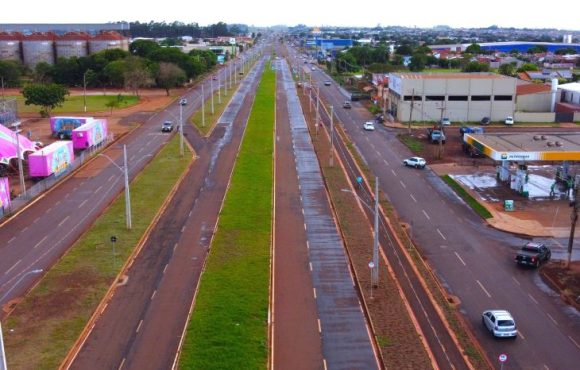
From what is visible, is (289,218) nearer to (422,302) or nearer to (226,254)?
(226,254)

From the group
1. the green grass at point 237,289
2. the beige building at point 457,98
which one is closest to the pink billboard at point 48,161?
the green grass at point 237,289

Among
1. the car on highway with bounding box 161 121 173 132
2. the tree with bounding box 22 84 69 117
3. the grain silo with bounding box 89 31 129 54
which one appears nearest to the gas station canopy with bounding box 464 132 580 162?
the car on highway with bounding box 161 121 173 132

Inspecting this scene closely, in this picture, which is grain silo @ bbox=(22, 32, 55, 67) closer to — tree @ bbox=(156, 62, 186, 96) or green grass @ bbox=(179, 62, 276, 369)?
tree @ bbox=(156, 62, 186, 96)

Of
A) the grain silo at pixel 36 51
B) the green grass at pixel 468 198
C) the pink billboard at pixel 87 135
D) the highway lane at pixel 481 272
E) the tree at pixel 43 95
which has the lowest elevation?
the highway lane at pixel 481 272

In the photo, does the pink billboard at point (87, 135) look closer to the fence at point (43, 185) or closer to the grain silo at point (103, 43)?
the fence at point (43, 185)

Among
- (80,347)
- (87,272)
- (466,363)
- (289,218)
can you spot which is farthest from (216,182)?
(466,363)

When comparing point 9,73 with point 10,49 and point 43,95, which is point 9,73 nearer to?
point 10,49
